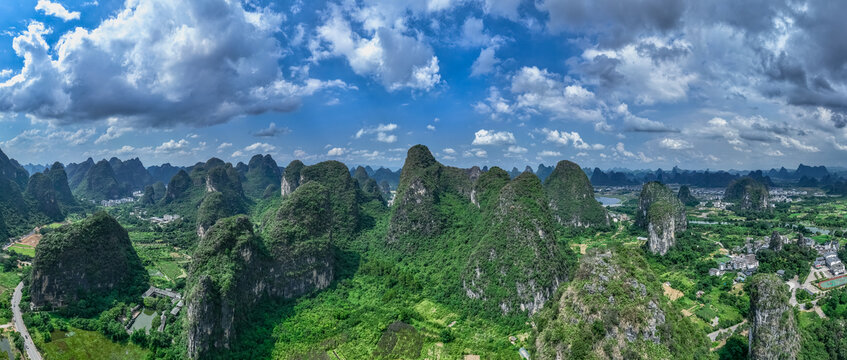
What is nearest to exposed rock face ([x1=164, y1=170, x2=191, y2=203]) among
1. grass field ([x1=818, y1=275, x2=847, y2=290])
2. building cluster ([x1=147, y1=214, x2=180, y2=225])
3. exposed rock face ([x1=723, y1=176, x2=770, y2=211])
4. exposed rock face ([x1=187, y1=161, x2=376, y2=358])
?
building cluster ([x1=147, y1=214, x2=180, y2=225])

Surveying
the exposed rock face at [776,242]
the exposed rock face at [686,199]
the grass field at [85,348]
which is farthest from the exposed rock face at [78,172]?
the exposed rock face at [686,199]

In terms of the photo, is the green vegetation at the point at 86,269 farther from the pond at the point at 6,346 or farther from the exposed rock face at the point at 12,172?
the exposed rock face at the point at 12,172

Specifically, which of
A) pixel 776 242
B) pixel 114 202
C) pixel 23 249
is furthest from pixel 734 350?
pixel 114 202

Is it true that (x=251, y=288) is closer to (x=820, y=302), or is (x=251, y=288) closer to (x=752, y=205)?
(x=820, y=302)

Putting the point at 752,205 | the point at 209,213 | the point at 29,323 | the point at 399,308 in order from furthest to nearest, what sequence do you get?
the point at 752,205 → the point at 209,213 → the point at 399,308 → the point at 29,323

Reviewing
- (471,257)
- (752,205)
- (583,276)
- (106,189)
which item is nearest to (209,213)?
(471,257)
